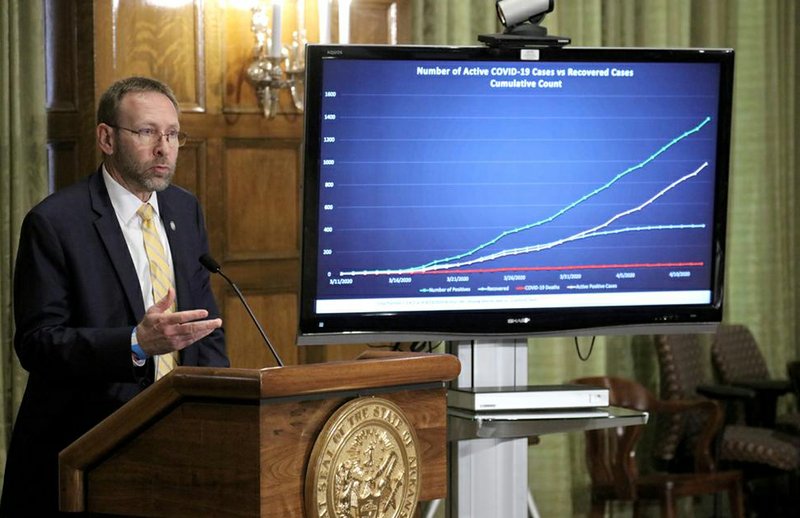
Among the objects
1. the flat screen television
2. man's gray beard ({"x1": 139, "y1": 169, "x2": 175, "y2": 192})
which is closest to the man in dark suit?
man's gray beard ({"x1": 139, "y1": 169, "x2": 175, "y2": 192})

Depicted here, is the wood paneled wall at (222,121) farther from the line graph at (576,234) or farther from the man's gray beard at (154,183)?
the line graph at (576,234)

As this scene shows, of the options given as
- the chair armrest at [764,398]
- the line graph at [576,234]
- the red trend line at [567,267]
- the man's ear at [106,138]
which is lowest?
the chair armrest at [764,398]

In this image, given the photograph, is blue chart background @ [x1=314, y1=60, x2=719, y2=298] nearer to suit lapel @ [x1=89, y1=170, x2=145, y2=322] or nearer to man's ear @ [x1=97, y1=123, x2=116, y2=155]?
suit lapel @ [x1=89, y1=170, x2=145, y2=322]

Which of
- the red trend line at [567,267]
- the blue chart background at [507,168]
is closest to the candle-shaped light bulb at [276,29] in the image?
the blue chart background at [507,168]

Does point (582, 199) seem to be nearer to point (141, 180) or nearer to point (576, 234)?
point (576, 234)

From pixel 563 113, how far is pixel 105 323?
114cm

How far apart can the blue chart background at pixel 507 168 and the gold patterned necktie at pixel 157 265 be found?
390mm

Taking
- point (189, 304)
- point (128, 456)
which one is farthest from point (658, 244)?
point (128, 456)

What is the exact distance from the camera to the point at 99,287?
2.95 m

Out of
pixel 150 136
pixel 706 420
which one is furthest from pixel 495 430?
pixel 706 420

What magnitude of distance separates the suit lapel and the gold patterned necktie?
63 millimetres

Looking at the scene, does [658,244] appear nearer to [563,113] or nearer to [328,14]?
[563,113]

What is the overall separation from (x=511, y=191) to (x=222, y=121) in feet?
8.21

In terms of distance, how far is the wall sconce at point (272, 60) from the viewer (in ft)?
17.2
